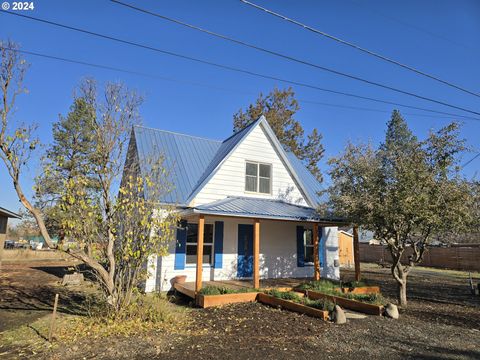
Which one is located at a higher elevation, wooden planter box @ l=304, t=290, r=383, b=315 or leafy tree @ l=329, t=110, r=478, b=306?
leafy tree @ l=329, t=110, r=478, b=306

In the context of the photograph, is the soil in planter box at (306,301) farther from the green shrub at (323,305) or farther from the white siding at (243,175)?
the white siding at (243,175)

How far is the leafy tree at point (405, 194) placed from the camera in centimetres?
949

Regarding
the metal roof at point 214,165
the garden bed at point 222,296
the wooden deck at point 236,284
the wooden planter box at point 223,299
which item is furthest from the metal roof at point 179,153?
the wooden planter box at point 223,299

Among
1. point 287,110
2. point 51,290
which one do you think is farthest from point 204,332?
point 287,110

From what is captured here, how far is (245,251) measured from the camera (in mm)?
13953

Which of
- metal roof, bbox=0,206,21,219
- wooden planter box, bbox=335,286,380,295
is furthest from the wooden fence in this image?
metal roof, bbox=0,206,21,219

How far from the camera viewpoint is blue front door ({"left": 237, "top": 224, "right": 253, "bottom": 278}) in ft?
45.2

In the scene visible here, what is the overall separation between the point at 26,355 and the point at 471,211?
12.0 m

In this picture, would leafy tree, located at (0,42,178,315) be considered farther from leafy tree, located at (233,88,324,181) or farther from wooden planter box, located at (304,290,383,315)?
leafy tree, located at (233,88,324,181)

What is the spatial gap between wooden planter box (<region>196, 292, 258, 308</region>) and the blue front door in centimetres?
306

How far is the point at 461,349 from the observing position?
621 centimetres

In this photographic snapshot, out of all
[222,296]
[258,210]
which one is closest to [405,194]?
[258,210]

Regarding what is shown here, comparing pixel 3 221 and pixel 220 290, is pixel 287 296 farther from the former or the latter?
pixel 3 221

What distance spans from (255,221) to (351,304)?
4050 mm
